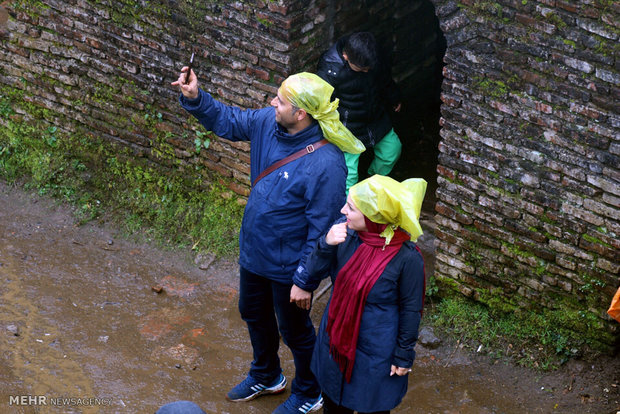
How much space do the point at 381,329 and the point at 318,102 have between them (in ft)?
3.99

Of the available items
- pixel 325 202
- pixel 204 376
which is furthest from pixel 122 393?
pixel 325 202

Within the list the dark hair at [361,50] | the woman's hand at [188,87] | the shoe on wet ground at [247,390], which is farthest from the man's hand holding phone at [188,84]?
the shoe on wet ground at [247,390]

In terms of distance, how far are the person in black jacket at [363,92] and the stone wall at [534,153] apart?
0.62 metres

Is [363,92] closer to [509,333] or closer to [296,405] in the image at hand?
[509,333]

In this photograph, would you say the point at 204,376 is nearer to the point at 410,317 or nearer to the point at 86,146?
Result: the point at 410,317

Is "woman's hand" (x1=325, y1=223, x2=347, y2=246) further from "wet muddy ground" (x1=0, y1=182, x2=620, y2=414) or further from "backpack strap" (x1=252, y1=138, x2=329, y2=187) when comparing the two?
"wet muddy ground" (x1=0, y1=182, x2=620, y2=414)

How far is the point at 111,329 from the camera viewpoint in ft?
17.0

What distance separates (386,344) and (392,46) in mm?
3730

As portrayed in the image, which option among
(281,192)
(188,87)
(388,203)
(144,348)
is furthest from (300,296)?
(144,348)

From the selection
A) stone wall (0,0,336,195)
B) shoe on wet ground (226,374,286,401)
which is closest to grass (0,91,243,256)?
stone wall (0,0,336,195)

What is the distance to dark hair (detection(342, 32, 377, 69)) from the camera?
5082 millimetres

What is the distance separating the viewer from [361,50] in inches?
200

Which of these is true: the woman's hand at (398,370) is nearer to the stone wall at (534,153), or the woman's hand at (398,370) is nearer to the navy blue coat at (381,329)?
the navy blue coat at (381,329)

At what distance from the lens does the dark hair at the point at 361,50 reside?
5082 mm
